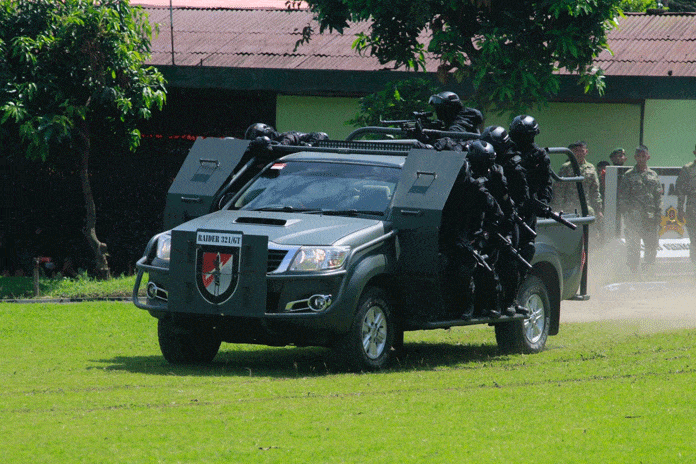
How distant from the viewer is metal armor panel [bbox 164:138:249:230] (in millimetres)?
10984

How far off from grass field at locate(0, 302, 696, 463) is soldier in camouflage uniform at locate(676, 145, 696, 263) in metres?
7.37

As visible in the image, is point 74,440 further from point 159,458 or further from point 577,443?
point 577,443

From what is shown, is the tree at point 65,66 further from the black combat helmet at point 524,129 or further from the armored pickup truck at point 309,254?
the black combat helmet at point 524,129

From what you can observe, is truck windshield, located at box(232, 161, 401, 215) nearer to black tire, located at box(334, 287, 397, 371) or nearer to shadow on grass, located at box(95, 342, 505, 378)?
black tire, located at box(334, 287, 397, 371)

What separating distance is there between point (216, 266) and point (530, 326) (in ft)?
11.7

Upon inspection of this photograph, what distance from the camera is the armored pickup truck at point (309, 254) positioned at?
9602 millimetres

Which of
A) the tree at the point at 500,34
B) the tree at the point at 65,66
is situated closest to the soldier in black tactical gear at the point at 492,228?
the tree at the point at 500,34

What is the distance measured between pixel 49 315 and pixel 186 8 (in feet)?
35.1

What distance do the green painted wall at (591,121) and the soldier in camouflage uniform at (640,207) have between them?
2476 millimetres

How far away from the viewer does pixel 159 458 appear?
6.65 metres

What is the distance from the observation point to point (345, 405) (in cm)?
828

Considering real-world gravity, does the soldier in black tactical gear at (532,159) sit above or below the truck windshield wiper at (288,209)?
above

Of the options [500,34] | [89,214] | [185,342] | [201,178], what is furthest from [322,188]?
[89,214]

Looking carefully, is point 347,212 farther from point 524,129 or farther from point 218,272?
point 524,129
